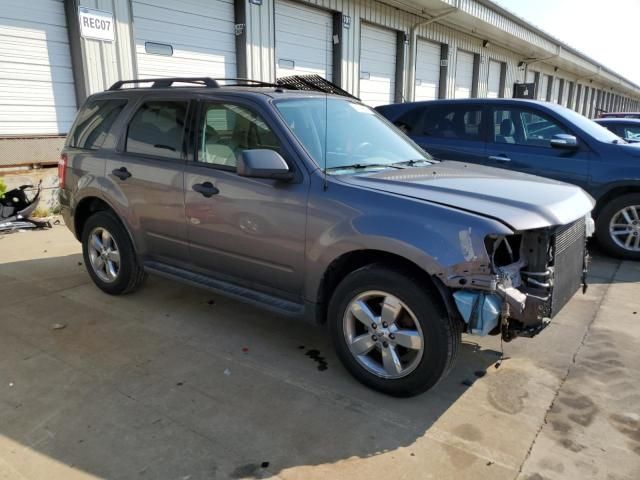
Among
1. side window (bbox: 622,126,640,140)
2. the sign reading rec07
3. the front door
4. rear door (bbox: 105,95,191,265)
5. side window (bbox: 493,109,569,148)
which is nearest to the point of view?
the front door

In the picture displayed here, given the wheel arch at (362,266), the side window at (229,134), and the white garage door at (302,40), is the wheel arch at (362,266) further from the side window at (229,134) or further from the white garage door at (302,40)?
the white garage door at (302,40)

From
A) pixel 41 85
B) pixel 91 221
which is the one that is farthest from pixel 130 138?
pixel 41 85

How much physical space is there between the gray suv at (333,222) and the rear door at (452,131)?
2721 mm

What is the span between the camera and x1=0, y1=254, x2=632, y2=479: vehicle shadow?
2.56 m

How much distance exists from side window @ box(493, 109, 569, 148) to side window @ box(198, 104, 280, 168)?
13.5 feet

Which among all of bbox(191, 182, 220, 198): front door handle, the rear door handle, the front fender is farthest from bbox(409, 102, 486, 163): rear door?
the front fender

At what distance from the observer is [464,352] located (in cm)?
367

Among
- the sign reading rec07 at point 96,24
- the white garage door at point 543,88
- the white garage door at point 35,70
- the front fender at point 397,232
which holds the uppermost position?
the white garage door at point 543,88

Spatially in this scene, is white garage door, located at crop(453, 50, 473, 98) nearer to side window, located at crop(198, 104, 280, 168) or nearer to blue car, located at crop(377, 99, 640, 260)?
blue car, located at crop(377, 99, 640, 260)

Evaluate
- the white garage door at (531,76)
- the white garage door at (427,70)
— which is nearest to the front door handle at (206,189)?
the white garage door at (427,70)

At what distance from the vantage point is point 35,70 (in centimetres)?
759

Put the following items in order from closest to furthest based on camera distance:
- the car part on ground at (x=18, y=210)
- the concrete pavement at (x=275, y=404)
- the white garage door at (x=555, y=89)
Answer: the concrete pavement at (x=275, y=404), the car part on ground at (x=18, y=210), the white garage door at (x=555, y=89)

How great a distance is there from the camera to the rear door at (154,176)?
398 cm

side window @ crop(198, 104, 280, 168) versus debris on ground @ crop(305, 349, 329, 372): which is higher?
side window @ crop(198, 104, 280, 168)
